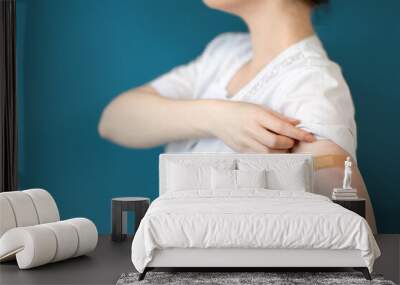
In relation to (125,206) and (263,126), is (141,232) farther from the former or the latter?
(263,126)

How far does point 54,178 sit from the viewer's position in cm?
640

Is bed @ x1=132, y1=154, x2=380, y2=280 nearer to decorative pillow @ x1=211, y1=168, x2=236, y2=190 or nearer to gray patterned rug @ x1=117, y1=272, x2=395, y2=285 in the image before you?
gray patterned rug @ x1=117, y1=272, x2=395, y2=285

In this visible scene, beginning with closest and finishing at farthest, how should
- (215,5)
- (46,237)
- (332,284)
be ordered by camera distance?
(332,284) < (46,237) < (215,5)

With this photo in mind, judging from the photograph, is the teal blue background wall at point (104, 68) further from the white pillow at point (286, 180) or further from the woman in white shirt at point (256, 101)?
the white pillow at point (286, 180)

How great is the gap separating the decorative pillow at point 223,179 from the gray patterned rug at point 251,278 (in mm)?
1207

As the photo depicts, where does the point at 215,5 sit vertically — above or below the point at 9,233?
above

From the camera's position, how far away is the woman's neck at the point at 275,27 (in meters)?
6.07

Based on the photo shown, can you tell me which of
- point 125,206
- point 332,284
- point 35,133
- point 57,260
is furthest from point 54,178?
point 332,284

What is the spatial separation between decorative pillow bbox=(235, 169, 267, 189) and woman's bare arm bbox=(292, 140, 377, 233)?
57cm

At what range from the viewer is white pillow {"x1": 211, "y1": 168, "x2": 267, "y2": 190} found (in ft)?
18.1

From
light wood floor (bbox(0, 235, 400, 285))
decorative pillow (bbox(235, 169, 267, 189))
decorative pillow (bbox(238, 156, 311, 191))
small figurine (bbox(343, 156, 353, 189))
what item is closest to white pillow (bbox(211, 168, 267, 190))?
decorative pillow (bbox(235, 169, 267, 189))

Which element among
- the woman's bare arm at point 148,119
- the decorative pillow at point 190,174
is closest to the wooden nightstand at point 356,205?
the decorative pillow at point 190,174

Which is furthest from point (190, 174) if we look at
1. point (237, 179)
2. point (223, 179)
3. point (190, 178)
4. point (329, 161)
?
point (329, 161)

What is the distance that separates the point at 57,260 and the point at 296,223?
1.74 m
